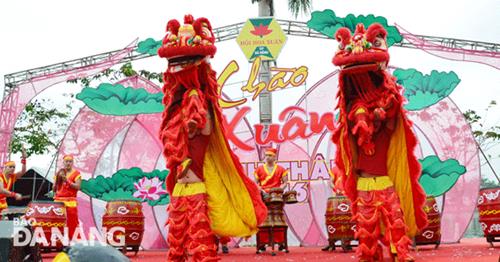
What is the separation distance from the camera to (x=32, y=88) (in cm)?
952

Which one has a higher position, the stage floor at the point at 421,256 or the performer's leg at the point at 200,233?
the performer's leg at the point at 200,233

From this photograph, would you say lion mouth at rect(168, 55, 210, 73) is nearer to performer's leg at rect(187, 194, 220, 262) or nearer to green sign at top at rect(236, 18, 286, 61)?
performer's leg at rect(187, 194, 220, 262)

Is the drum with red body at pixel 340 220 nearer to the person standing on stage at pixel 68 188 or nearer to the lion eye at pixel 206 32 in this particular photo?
the person standing on stage at pixel 68 188

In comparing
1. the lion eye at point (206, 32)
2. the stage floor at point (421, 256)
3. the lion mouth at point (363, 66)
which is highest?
the lion eye at point (206, 32)

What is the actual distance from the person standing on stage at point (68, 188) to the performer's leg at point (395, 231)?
4.37 m

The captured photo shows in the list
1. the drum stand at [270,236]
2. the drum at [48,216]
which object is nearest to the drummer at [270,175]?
the drum stand at [270,236]

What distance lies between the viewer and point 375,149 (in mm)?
4086

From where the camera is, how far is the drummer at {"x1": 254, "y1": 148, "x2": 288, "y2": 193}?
7.13 m

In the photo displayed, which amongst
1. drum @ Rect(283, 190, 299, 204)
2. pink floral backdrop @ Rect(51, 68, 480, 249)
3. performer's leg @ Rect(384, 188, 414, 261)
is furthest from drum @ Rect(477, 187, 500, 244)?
performer's leg @ Rect(384, 188, 414, 261)

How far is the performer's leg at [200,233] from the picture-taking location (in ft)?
11.7

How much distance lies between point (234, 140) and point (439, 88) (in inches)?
114

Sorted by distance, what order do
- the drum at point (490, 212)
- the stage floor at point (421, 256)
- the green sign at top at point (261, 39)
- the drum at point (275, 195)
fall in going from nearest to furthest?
the stage floor at point (421, 256)
the drum at point (490, 212)
the drum at point (275, 195)
the green sign at top at point (261, 39)

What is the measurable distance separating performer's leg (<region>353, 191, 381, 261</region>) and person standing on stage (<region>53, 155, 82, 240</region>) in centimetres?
422

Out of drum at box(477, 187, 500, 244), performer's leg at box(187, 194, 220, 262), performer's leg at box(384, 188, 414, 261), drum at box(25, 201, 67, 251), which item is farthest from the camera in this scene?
drum at box(25, 201, 67, 251)
